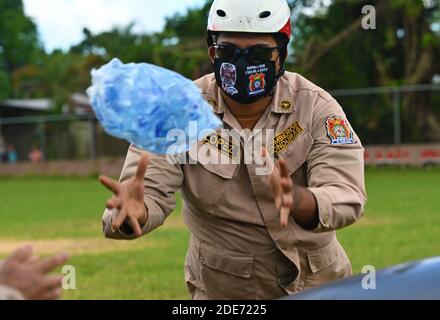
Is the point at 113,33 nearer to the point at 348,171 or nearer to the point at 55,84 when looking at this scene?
the point at 55,84

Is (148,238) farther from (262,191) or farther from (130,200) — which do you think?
(130,200)

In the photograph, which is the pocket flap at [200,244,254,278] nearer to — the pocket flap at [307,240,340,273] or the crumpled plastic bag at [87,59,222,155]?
the pocket flap at [307,240,340,273]

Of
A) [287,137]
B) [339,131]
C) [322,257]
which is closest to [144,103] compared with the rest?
[287,137]

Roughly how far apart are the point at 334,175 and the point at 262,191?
1.10 ft

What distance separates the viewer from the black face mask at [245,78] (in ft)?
13.7

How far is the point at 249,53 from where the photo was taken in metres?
4.24

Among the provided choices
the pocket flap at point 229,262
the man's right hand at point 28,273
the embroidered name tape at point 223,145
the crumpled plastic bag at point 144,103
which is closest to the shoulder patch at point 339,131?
the embroidered name tape at point 223,145

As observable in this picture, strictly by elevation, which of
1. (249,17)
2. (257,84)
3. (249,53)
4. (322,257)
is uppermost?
(249,17)

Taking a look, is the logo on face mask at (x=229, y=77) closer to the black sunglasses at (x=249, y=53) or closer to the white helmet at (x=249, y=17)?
the black sunglasses at (x=249, y=53)

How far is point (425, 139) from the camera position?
28719 millimetres

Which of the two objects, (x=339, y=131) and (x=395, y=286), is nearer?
(x=395, y=286)

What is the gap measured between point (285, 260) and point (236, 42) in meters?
1.00
